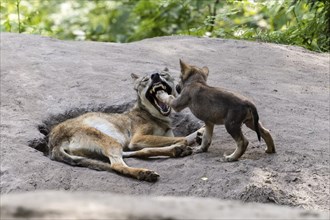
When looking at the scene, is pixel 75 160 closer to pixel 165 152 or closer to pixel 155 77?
pixel 165 152

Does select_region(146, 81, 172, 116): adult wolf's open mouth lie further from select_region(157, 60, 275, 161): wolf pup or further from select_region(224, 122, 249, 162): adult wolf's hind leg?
select_region(224, 122, 249, 162): adult wolf's hind leg

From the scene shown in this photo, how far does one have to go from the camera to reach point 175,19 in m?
15.8

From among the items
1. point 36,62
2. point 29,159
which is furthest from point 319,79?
point 29,159

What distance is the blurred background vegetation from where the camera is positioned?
41.2 ft

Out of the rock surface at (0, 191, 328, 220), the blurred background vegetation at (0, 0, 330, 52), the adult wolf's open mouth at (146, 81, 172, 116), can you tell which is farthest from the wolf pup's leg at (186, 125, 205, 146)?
the blurred background vegetation at (0, 0, 330, 52)

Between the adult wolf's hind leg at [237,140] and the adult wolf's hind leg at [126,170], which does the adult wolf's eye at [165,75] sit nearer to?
the adult wolf's hind leg at [126,170]

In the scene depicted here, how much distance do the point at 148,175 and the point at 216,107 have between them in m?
0.92

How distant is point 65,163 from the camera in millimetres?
6996

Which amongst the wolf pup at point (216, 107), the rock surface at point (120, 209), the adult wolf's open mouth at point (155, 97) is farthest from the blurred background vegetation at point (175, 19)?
the rock surface at point (120, 209)

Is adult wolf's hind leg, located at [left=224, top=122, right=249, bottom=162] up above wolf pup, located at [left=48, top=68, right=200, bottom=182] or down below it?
above

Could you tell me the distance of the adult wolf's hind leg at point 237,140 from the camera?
641 cm

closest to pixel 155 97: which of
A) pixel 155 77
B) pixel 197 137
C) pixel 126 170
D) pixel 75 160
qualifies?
pixel 155 77

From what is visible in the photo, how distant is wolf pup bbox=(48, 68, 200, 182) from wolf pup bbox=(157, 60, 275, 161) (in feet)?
1.31

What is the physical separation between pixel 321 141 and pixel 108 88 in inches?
114
